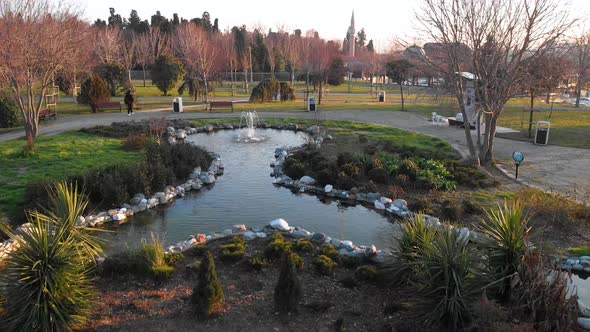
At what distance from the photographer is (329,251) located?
25.8ft

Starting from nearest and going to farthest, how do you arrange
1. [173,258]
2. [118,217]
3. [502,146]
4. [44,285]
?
[44,285] < [173,258] < [118,217] < [502,146]

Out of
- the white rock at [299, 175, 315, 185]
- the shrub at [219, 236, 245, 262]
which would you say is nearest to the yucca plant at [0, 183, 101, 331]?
the shrub at [219, 236, 245, 262]

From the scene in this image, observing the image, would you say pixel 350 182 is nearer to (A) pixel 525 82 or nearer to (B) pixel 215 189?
(B) pixel 215 189

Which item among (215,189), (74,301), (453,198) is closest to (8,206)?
(215,189)

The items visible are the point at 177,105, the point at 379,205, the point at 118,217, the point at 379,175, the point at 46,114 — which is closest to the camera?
the point at 118,217

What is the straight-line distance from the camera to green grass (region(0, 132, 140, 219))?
11.3 meters

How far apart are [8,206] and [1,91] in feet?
47.8

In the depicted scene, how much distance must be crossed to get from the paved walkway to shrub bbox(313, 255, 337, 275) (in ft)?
22.7

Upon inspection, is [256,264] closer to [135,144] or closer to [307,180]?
[307,180]

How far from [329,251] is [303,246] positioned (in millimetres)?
505

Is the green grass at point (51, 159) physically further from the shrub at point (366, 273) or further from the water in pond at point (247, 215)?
the shrub at point (366, 273)

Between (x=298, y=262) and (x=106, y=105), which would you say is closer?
Result: (x=298, y=262)

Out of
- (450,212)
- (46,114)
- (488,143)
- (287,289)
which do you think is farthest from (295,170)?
(46,114)

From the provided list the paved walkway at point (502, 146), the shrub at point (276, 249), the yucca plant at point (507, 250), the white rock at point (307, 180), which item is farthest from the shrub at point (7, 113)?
the yucca plant at point (507, 250)
